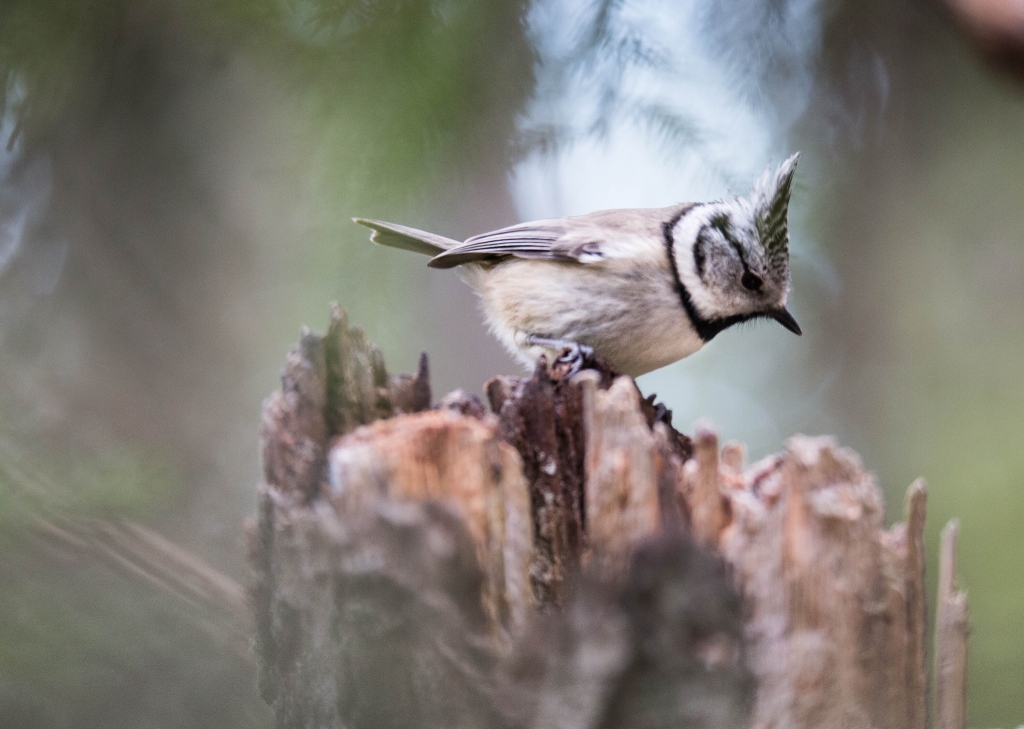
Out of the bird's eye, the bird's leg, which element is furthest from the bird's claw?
the bird's eye

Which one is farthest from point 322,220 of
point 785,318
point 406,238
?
point 785,318

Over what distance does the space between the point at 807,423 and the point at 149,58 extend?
2748 millimetres

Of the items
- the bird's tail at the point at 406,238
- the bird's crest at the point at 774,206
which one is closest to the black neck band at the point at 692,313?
the bird's crest at the point at 774,206

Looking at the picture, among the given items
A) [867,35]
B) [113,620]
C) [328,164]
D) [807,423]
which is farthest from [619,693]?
[807,423]

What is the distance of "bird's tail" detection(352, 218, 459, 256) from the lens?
1806 mm

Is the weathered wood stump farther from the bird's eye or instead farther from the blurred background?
the bird's eye

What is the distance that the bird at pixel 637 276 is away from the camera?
1.95 metres

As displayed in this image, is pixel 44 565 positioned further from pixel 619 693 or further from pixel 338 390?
pixel 619 693

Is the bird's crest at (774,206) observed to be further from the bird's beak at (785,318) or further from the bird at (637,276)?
the bird's beak at (785,318)

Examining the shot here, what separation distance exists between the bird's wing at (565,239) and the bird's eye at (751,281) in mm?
252

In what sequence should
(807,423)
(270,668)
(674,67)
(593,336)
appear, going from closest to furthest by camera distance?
(270,668)
(674,67)
(593,336)
(807,423)

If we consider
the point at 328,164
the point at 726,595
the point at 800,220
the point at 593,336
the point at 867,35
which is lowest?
the point at 726,595

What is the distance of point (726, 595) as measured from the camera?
1043mm

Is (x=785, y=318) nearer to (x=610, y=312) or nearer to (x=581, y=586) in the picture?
(x=610, y=312)
